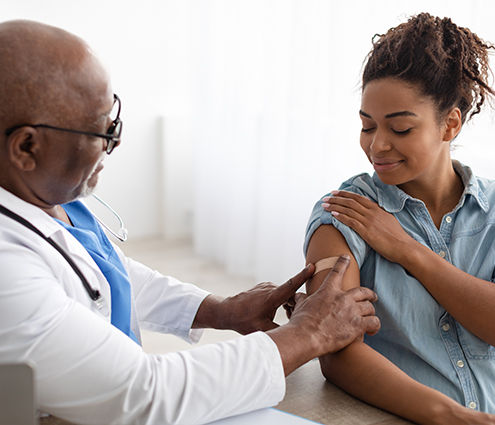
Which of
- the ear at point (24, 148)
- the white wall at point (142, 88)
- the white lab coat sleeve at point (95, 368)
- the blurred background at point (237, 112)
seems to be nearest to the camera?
the white lab coat sleeve at point (95, 368)

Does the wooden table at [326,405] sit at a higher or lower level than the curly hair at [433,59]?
lower

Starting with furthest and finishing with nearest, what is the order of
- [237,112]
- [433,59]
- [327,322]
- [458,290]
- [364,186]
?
[237,112] → [364,186] → [433,59] → [458,290] → [327,322]

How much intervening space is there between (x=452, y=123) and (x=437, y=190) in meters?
0.16

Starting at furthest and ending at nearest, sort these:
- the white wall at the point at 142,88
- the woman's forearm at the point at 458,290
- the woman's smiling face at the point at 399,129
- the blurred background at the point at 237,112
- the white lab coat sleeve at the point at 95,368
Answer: the white wall at the point at 142,88, the blurred background at the point at 237,112, the woman's smiling face at the point at 399,129, the woman's forearm at the point at 458,290, the white lab coat sleeve at the point at 95,368

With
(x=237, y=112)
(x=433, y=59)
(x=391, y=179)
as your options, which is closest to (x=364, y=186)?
(x=391, y=179)

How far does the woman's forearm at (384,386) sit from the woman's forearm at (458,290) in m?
0.19

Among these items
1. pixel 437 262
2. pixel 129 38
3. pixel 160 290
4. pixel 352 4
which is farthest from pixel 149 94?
pixel 437 262

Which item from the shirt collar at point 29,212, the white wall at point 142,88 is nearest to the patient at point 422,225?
the shirt collar at point 29,212

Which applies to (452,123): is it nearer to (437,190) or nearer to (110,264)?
(437,190)

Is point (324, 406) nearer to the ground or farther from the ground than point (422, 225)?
nearer to the ground

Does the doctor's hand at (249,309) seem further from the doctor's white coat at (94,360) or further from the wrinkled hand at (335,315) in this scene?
the doctor's white coat at (94,360)

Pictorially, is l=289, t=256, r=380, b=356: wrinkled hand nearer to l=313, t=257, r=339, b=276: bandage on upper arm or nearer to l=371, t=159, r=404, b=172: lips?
l=313, t=257, r=339, b=276: bandage on upper arm

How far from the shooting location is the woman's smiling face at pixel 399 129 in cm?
141

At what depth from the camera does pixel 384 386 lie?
3.79ft
